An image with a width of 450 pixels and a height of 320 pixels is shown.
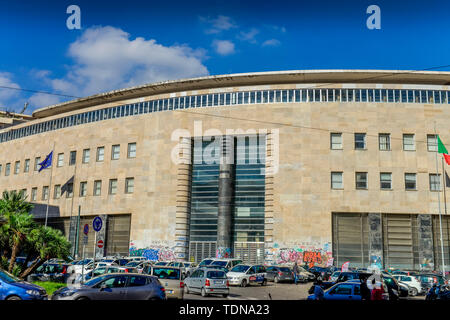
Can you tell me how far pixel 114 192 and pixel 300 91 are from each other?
2422 cm

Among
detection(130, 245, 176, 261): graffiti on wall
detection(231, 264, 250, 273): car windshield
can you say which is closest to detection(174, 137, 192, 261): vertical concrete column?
detection(130, 245, 176, 261): graffiti on wall

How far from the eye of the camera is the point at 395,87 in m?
45.9

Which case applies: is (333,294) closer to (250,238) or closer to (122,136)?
(250,238)

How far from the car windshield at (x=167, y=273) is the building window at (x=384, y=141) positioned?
3085 cm

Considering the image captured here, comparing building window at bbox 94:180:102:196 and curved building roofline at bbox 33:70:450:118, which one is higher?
curved building roofline at bbox 33:70:450:118

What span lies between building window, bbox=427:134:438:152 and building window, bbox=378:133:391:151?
385 centimetres

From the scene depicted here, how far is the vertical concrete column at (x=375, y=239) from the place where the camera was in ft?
141

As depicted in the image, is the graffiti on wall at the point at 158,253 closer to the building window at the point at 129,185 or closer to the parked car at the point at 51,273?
the building window at the point at 129,185

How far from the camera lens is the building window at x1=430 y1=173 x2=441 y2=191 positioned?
44.0 meters

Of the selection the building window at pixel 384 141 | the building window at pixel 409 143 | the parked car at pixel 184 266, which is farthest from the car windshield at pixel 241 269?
the building window at pixel 409 143

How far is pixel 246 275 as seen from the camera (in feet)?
103

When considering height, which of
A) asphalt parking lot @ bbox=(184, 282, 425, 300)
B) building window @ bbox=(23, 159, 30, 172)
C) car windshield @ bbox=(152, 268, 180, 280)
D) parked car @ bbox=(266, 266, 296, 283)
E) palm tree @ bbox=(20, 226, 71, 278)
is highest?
building window @ bbox=(23, 159, 30, 172)

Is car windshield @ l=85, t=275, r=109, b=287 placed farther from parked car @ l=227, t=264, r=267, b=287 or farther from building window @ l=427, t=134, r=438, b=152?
building window @ l=427, t=134, r=438, b=152
